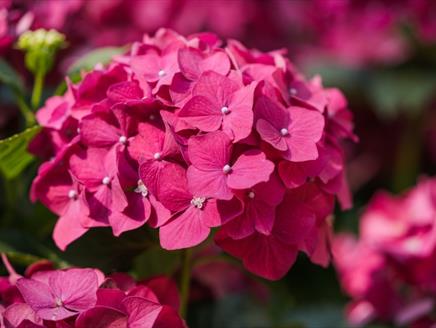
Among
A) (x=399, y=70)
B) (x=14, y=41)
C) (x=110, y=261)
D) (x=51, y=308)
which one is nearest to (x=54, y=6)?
(x=14, y=41)

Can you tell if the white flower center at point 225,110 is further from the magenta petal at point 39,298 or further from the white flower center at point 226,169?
the magenta petal at point 39,298

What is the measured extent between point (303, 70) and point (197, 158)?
1064mm

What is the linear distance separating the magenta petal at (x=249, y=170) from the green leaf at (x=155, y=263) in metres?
0.20

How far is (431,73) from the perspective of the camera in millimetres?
1622

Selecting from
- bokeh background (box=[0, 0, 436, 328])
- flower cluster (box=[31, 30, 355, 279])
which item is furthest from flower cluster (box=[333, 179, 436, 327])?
flower cluster (box=[31, 30, 355, 279])

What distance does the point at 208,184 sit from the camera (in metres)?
0.69

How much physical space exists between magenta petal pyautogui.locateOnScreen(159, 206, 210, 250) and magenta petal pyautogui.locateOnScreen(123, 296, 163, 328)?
50 millimetres

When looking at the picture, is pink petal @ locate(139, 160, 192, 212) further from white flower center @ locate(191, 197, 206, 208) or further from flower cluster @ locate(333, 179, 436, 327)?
flower cluster @ locate(333, 179, 436, 327)

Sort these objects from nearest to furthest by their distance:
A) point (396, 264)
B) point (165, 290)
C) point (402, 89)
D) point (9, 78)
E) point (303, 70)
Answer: point (165, 290)
point (9, 78)
point (396, 264)
point (402, 89)
point (303, 70)

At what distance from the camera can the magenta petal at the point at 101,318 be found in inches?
26.6

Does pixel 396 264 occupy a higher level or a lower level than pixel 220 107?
lower

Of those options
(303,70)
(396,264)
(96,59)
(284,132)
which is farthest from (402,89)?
(284,132)

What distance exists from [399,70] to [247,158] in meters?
1.03

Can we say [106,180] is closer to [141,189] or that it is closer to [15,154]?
[141,189]
